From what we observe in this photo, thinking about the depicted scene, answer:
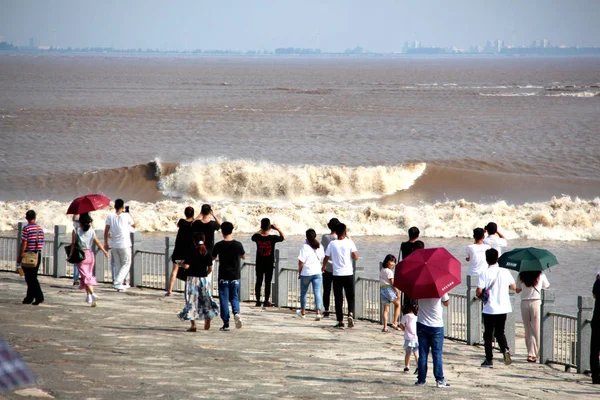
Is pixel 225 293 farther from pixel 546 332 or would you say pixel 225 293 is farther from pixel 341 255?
pixel 546 332

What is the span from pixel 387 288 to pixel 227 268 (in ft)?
8.22

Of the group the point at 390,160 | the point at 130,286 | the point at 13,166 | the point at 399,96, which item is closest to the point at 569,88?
the point at 399,96

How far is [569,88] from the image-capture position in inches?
5320

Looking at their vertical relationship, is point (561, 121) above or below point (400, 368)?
above

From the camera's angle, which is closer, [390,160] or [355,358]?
[355,358]

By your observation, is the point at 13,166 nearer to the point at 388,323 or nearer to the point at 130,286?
the point at 130,286

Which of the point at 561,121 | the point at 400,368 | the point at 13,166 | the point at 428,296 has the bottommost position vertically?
the point at 400,368

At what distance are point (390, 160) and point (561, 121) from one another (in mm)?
32511

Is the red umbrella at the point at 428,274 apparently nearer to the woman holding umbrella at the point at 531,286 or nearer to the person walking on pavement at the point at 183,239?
the woman holding umbrella at the point at 531,286

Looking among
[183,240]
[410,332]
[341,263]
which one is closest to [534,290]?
[410,332]

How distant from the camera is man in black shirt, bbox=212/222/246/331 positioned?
40.9 feet

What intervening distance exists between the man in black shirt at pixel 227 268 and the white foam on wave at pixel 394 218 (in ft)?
59.6

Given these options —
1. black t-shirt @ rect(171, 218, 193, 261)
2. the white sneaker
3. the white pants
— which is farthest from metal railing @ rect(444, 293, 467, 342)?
the white pants

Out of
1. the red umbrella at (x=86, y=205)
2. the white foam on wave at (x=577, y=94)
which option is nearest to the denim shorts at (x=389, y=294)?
the red umbrella at (x=86, y=205)
